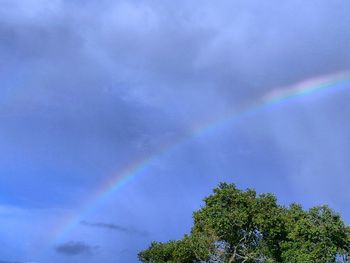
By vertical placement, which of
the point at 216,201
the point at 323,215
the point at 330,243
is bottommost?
the point at 330,243

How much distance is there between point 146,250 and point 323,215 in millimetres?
24320

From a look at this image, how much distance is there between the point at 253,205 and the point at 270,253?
5.63 metres

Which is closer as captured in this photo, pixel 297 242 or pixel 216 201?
pixel 297 242

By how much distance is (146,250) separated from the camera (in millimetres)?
56188

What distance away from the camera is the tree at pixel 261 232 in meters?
40.7

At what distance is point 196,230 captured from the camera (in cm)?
4616

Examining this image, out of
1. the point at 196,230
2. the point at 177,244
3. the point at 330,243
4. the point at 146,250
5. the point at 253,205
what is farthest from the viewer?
the point at 146,250

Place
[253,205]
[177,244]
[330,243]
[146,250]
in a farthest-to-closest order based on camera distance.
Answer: [146,250]
[177,244]
[253,205]
[330,243]

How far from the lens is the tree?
1603 inches

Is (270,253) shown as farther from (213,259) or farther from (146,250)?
(146,250)

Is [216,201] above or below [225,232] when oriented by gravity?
above

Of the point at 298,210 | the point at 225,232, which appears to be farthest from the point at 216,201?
the point at 298,210

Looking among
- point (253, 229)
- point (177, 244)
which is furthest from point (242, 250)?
point (177, 244)

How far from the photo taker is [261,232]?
146 ft
